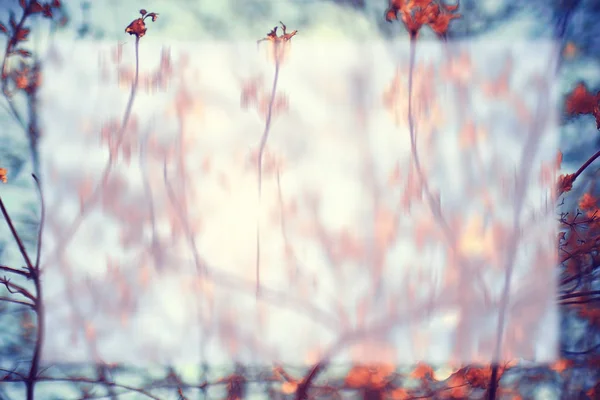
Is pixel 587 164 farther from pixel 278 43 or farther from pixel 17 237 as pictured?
pixel 17 237

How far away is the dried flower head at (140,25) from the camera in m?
0.72

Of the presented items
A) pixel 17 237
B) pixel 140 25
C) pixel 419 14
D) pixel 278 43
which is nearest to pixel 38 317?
pixel 17 237

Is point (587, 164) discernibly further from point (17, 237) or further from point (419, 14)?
point (17, 237)

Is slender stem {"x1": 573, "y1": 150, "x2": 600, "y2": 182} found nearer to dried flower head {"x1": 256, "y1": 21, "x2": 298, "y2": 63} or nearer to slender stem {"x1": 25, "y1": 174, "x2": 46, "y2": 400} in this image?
dried flower head {"x1": 256, "y1": 21, "x2": 298, "y2": 63}

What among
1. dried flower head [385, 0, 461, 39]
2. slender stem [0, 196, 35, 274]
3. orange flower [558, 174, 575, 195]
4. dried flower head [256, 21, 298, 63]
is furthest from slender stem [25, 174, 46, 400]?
orange flower [558, 174, 575, 195]

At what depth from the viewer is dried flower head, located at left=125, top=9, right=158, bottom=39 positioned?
2.35 ft

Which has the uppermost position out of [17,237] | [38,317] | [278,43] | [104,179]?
[278,43]

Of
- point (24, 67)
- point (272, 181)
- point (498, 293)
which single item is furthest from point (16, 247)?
point (498, 293)

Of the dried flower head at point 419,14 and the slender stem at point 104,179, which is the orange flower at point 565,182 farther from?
the slender stem at point 104,179

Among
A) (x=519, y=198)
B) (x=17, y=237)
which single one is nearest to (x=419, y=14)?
(x=519, y=198)

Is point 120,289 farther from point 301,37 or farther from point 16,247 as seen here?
point 301,37

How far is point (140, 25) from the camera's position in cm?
72

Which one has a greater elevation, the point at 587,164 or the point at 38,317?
the point at 587,164

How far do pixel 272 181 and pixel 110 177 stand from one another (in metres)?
0.33
